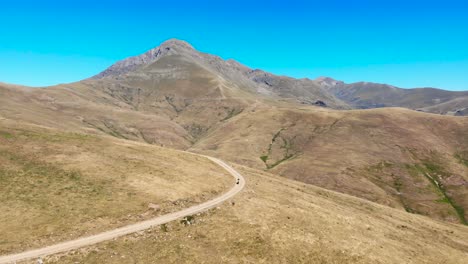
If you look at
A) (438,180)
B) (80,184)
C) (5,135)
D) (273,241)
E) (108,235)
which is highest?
(5,135)

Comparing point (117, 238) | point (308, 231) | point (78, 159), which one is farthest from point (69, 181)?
point (308, 231)

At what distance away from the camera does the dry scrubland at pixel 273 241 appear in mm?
37875

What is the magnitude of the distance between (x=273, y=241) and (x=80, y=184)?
34.5 metres

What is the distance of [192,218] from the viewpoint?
157 feet

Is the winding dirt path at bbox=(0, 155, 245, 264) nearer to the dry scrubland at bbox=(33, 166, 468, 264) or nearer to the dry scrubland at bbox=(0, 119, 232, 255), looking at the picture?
the dry scrubland at bbox=(33, 166, 468, 264)

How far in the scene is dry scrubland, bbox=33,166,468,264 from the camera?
124ft

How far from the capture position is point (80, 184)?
54750 millimetres

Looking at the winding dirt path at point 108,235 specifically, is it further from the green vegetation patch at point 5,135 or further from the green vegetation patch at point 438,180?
the green vegetation patch at point 438,180

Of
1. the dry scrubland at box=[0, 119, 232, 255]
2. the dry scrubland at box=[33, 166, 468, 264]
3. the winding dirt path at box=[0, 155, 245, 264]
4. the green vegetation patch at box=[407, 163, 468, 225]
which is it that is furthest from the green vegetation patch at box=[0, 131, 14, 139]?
the green vegetation patch at box=[407, 163, 468, 225]

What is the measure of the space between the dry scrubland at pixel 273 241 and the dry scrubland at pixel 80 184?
6.03 m

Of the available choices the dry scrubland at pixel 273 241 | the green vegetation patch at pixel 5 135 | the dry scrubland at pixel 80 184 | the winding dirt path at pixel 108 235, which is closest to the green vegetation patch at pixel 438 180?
the dry scrubland at pixel 273 241

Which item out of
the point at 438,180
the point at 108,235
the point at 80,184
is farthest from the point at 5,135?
the point at 438,180

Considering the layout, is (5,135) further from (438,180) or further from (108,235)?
(438,180)

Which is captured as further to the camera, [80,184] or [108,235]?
[80,184]
